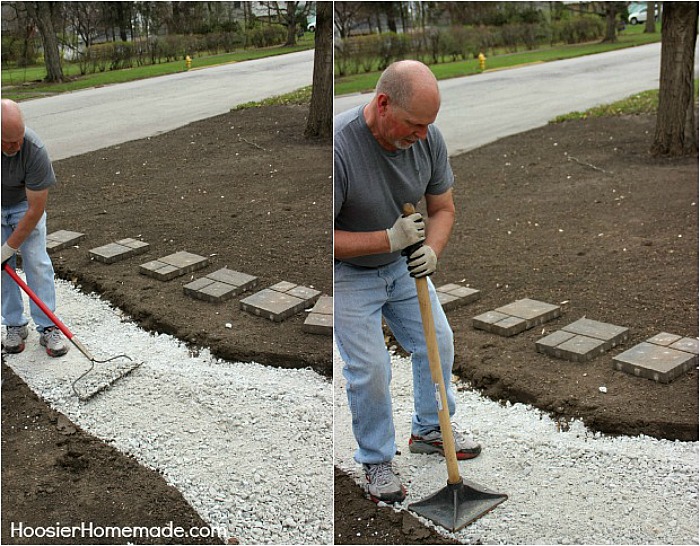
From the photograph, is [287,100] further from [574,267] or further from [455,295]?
[574,267]

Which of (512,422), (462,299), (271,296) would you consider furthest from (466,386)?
(271,296)

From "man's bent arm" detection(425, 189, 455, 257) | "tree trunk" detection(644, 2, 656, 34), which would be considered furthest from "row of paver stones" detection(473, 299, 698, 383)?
"tree trunk" detection(644, 2, 656, 34)

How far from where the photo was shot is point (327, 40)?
8.42 feet

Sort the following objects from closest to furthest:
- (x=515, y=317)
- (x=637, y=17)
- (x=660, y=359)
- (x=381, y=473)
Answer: (x=381, y=473), (x=660, y=359), (x=515, y=317), (x=637, y=17)

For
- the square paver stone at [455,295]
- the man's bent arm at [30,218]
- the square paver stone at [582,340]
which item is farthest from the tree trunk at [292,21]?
the square paver stone at [455,295]

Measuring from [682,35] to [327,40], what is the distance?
667cm

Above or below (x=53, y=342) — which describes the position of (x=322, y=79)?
above

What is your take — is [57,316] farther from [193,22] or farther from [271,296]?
[193,22]

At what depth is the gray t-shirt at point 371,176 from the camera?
8.33ft

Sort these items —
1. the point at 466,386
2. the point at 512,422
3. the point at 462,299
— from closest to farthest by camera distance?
the point at 512,422
the point at 466,386
the point at 462,299

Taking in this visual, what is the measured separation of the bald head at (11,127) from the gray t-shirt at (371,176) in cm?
92

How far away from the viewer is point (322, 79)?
8.43 feet

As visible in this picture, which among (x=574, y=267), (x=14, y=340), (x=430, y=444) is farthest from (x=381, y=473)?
(x=574, y=267)

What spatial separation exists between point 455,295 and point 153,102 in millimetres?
2871
